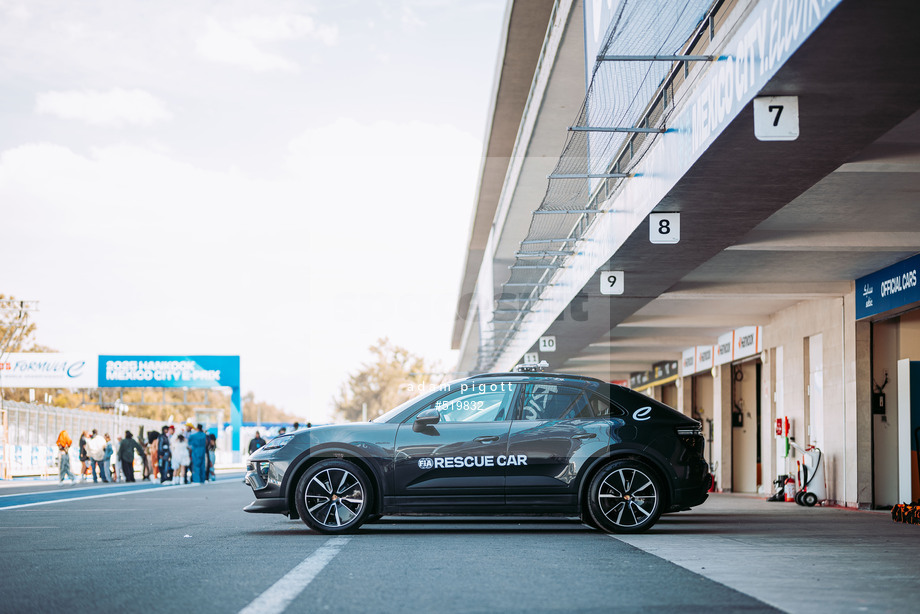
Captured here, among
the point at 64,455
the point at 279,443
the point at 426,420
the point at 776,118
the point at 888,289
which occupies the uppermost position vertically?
the point at 776,118

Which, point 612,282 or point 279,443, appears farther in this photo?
point 612,282

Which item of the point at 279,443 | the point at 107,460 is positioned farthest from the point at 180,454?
the point at 279,443

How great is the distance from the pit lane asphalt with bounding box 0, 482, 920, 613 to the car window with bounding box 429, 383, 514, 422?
3.65 feet

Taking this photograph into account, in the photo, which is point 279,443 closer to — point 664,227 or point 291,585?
point 291,585

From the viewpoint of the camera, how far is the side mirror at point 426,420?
408 inches

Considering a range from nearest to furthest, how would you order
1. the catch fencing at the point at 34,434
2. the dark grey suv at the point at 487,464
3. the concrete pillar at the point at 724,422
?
the dark grey suv at the point at 487,464
the concrete pillar at the point at 724,422
the catch fencing at the point at 34,434

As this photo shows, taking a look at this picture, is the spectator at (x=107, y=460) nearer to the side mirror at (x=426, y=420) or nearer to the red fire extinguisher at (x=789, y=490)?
the red fire extinguisher at (x=789, y=490)

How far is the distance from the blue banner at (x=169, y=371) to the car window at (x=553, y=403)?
46236 mm

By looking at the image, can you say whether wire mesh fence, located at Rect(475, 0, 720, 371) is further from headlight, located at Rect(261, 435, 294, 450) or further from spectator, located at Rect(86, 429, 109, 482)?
spectator, located at Rect(86, 429, 109, 482)

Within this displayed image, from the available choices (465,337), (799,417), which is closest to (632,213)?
(799,417)

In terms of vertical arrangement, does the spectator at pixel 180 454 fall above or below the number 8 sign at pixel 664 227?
below

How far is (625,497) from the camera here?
34.2 ft

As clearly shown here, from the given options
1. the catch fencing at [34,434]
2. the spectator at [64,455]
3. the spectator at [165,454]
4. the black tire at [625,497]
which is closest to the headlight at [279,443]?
the black tire at [625,497]

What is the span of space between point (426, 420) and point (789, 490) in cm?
1209
